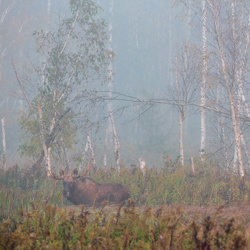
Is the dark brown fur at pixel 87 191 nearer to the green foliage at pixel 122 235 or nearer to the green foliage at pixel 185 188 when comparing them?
the green foliage at pixel 185 188

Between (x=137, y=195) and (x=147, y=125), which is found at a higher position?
(x=147, y=125)

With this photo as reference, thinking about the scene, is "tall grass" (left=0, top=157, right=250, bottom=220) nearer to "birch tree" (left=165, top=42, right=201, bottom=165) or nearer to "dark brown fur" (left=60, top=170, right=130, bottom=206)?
"dark brown fur" (left=60, top=170, right=130, bottom=206)

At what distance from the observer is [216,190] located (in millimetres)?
7805

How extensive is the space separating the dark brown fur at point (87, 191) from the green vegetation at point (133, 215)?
1.28 ft

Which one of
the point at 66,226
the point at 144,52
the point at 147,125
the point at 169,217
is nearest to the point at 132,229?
the point at 169,217

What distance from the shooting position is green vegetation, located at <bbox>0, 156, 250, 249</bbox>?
10.4 feet

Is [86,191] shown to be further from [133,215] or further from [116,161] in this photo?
[116,161]

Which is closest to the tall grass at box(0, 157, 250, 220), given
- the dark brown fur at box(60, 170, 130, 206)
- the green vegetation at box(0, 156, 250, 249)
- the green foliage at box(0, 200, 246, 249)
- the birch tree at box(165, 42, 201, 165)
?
the green vegetation at box(0, 156, 250, 249)

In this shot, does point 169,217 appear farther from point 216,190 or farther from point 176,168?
point 176,168

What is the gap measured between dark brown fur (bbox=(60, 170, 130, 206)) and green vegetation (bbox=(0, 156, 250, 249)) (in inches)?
15.4

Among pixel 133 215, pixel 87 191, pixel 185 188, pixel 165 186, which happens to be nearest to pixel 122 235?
pixel 133 215

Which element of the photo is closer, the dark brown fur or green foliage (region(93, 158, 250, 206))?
the dark brown fur

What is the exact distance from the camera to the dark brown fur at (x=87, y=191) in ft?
23.9

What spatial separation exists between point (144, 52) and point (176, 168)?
3700 cm
